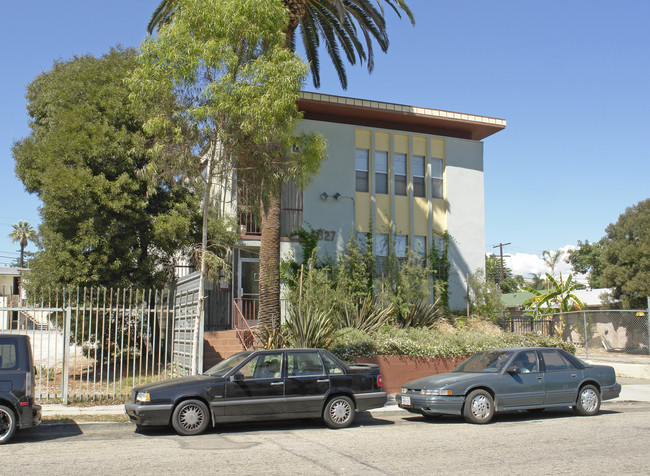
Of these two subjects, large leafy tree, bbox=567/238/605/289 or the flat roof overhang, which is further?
large leafy tree, bbox=567/238/605/289

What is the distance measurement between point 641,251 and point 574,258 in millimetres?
33885

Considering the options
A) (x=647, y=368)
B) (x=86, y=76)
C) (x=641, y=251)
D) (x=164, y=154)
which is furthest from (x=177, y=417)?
(x=641, y=251)

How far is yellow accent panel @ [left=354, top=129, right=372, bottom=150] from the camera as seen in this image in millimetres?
23266

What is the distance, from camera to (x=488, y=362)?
469 inches

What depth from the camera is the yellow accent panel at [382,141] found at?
23.6 meters

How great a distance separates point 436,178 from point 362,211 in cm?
377

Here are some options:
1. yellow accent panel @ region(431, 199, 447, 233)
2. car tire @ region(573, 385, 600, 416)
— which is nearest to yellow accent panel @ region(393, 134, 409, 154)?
yellow accent panel @ region(431, 199, 447, 233)

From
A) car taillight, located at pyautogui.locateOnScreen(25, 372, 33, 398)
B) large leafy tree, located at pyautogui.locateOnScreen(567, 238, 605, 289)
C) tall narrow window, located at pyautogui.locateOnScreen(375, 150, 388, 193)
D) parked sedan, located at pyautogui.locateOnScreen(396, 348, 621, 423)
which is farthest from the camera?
large leafy tree, located at pyautogui.locateOnScreen(567, 238, 605, 289)

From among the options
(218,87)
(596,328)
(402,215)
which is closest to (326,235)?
(402,215)

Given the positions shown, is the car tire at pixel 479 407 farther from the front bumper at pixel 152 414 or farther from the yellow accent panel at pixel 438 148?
the yellow accent panel at pixel 438 148

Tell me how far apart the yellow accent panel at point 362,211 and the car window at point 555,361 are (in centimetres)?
1136

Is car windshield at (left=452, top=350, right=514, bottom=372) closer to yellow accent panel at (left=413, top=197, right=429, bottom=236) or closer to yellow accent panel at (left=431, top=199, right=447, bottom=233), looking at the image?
yellow accent panel at (left=413, top=197, right=429, bottom=236)

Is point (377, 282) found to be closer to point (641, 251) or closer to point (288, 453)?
point (288, 453)

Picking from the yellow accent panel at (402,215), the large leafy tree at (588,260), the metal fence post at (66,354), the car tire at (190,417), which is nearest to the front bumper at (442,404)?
the car tire at (190,417)
